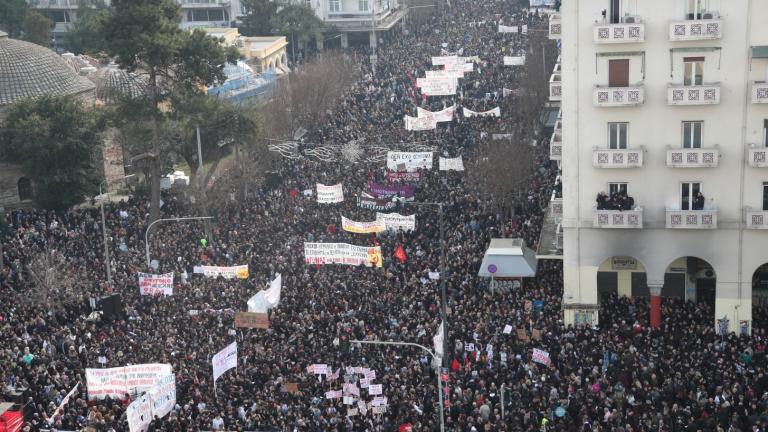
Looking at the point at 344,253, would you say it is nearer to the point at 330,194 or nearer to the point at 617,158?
the point at 330,194

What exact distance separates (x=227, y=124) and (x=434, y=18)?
5670 centimetres

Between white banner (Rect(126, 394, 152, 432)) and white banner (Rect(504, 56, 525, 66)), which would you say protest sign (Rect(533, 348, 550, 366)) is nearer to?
white banner (Rect(126, 394, 152, 432))

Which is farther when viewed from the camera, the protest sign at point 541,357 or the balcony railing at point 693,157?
the balcony railing at point 693,157

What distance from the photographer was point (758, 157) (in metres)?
47.4

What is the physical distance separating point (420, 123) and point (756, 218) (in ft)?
98.2

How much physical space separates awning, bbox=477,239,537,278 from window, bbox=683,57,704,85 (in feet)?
32.3

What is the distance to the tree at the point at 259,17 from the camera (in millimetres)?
113875

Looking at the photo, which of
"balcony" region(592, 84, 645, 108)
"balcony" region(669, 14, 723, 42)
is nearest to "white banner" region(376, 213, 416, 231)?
"balcony" region(592, 84, 645, 108)

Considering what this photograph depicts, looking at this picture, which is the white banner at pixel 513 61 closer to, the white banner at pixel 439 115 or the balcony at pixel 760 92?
the white banner at pixel 439 115

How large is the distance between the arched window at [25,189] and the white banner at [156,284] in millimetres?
24340

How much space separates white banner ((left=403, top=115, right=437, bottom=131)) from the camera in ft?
245

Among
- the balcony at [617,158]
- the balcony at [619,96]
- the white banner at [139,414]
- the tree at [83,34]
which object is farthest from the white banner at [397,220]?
the tree at [83,34]

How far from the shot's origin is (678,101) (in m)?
47.9

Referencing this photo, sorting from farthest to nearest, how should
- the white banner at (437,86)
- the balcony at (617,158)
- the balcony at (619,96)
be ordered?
the white banner at (437,86)
the balcony at (617,158)
the balcony at (619,96)
